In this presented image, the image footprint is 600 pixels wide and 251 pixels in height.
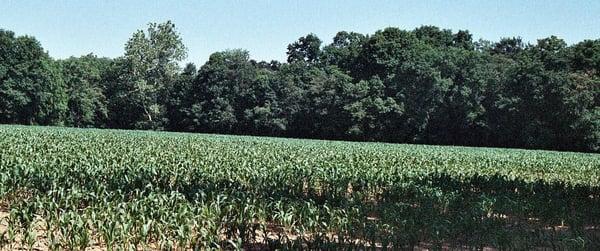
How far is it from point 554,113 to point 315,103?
27407 millimetres

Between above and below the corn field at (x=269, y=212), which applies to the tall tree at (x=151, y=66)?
above

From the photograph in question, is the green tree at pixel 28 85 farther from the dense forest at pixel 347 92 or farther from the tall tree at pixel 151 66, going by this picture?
the tall tree at pixel 151 66

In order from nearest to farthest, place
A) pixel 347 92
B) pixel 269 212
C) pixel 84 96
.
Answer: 1. pixel 269 212
2. pixel 347 92
3. pixel 84 96

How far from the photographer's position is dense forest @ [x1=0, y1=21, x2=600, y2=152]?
55.1 metres

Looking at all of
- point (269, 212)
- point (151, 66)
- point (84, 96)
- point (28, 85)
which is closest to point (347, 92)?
point (151, 66)

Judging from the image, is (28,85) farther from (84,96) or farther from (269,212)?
(269,212)

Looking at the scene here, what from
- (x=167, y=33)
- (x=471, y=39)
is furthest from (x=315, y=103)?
(x=471, y=39)

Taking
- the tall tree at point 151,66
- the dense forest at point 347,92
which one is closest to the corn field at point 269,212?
the dense forest at point 347,92

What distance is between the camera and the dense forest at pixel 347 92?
55.1 m

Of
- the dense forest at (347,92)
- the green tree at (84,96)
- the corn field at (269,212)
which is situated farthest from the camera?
the green tree at (84,96)

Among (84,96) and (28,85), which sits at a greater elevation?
(28,85)

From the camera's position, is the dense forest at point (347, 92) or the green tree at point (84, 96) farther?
the green tree at point (84, 96)

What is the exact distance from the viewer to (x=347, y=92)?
66188 millimetres

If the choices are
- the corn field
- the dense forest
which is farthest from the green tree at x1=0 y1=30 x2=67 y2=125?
the corn field
